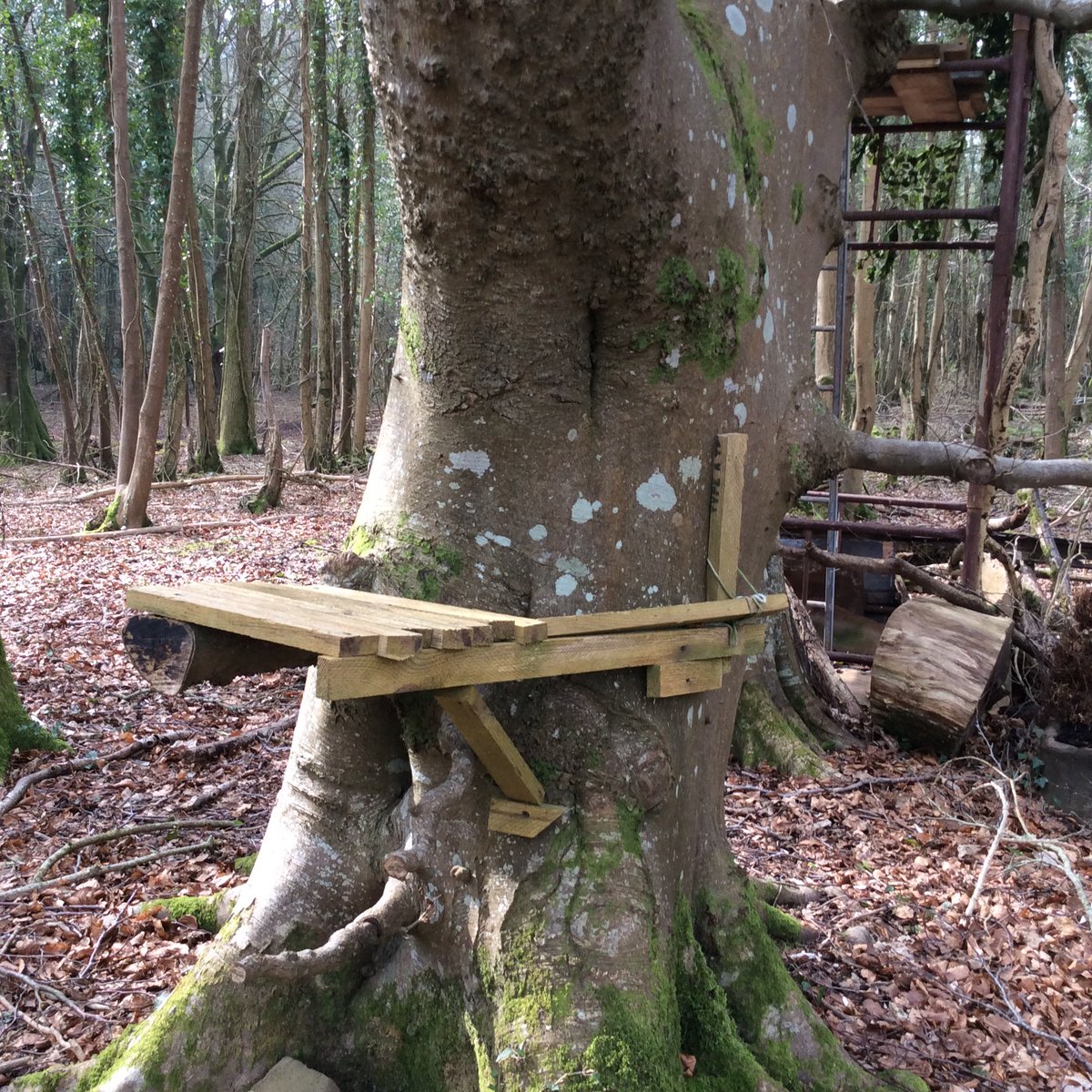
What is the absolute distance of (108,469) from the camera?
17000 millimetres

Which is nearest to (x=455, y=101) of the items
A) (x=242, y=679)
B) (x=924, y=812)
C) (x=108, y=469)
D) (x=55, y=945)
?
(x=55, y=945)

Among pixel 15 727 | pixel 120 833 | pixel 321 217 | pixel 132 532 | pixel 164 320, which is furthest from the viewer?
pixel 321 217

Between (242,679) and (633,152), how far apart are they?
4.86 metres

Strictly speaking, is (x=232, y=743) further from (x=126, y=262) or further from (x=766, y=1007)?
(x=126, y=262)

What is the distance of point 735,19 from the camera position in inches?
102

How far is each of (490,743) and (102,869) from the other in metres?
2.39

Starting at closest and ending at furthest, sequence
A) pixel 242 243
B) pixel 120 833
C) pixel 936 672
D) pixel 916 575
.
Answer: pixel 120 833
pixel 936 672
pixel 916 575
pixel 242 243

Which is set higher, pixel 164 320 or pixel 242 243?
pixel 242 243

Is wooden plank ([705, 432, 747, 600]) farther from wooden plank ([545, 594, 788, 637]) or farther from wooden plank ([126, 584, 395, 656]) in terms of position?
wooden plank ([126, 584, 395, 656])

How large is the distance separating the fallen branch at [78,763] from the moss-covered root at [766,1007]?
324cm

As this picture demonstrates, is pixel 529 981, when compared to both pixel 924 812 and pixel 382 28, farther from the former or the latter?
pixel 924 812

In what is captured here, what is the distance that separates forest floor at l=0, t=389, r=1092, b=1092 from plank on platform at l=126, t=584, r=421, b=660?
1.67 m

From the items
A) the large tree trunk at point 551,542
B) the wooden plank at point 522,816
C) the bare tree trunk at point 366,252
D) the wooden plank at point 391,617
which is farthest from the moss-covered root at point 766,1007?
the bare tree trunk at point 366,252

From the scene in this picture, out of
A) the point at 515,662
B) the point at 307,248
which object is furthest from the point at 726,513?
the point at 307,248
